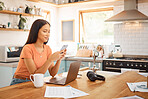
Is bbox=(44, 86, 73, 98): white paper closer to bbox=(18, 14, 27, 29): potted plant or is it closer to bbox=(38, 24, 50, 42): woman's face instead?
bbox=(38, 24, 50, 42): woman's face

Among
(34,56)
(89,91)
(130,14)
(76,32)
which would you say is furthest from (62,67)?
(89,91)

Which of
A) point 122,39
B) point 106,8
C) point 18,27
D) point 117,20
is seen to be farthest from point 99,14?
point 18,27

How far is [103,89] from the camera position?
1.78 m

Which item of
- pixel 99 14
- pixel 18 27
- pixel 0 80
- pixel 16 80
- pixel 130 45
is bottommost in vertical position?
pixel 0 80

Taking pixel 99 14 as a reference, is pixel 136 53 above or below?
below

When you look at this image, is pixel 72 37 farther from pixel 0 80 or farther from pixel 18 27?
pixel 0 80

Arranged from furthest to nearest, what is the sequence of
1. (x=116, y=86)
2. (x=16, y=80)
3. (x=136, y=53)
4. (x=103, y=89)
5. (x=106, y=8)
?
1. (x=106, y=8)
2. (x=136, y=53)
3. (x=16, y=80)
4. (x=116, y=86)
5. (x=103, y=89)

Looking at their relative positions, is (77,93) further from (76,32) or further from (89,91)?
(76,32)

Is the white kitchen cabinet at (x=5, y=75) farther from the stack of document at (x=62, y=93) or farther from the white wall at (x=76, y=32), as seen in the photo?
the stack of document at (x=62, y=93)

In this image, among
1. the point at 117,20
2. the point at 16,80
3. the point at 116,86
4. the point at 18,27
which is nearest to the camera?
the point at 116,86

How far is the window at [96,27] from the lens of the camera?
18.0 ft

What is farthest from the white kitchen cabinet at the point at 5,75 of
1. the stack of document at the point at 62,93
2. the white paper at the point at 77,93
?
the white paper at the point at 77,93

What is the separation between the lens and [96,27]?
5.71 metres

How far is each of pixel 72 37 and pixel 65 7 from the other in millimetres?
Answer: 969
